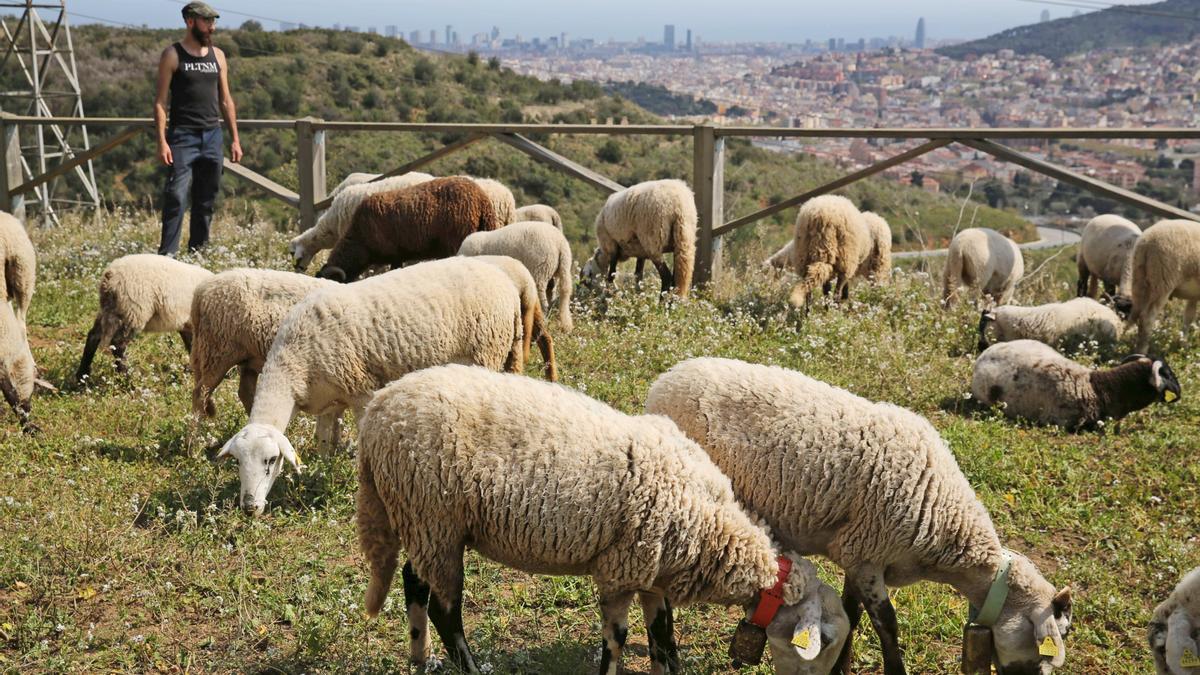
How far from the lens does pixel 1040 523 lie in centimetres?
560

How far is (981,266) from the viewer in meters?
9.69

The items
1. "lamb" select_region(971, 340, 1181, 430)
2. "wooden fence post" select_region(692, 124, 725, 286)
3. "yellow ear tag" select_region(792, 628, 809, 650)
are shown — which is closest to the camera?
"yellow ear tag" select_region(792, 628, 809, 650)

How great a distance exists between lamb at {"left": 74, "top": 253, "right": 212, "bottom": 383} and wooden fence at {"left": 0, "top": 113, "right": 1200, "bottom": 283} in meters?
3.39

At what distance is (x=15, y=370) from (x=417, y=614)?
3892 millimetres

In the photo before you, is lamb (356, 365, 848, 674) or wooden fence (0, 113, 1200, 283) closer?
lamb (356, 365, 848, 674)

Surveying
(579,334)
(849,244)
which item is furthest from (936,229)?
(579,334)

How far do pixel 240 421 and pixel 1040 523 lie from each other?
184 inches

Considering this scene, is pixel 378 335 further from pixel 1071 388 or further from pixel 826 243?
pixel 826 243

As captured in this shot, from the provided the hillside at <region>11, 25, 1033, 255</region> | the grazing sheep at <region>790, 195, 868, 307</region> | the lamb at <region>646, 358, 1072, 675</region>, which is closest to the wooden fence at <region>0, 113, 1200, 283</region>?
the grazing sheep at <region>790, 195, 868, 307</region>

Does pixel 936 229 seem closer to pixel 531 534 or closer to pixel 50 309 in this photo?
pixel 50 309

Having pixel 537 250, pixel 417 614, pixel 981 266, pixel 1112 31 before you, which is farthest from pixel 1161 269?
pixel 1112 31

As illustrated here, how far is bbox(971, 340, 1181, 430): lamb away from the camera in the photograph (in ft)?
22.7

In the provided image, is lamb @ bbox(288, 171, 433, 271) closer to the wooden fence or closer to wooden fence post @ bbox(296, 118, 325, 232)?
the wooden fence

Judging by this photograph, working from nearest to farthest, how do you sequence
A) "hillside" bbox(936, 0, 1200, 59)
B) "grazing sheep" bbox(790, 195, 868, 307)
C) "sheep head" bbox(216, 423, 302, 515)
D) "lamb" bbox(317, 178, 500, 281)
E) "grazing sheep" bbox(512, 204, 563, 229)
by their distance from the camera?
"sheep head" bbox(216, 423, 302, 515) → "lamb" bbox(317, 178, 500, 281) → "grazing sheep" bbox(790, 195, 868, 307) → "grazing sheep" bbox(512, 204, 563, 229) → "hillside" bbox(936, 0, 1200, 59)
